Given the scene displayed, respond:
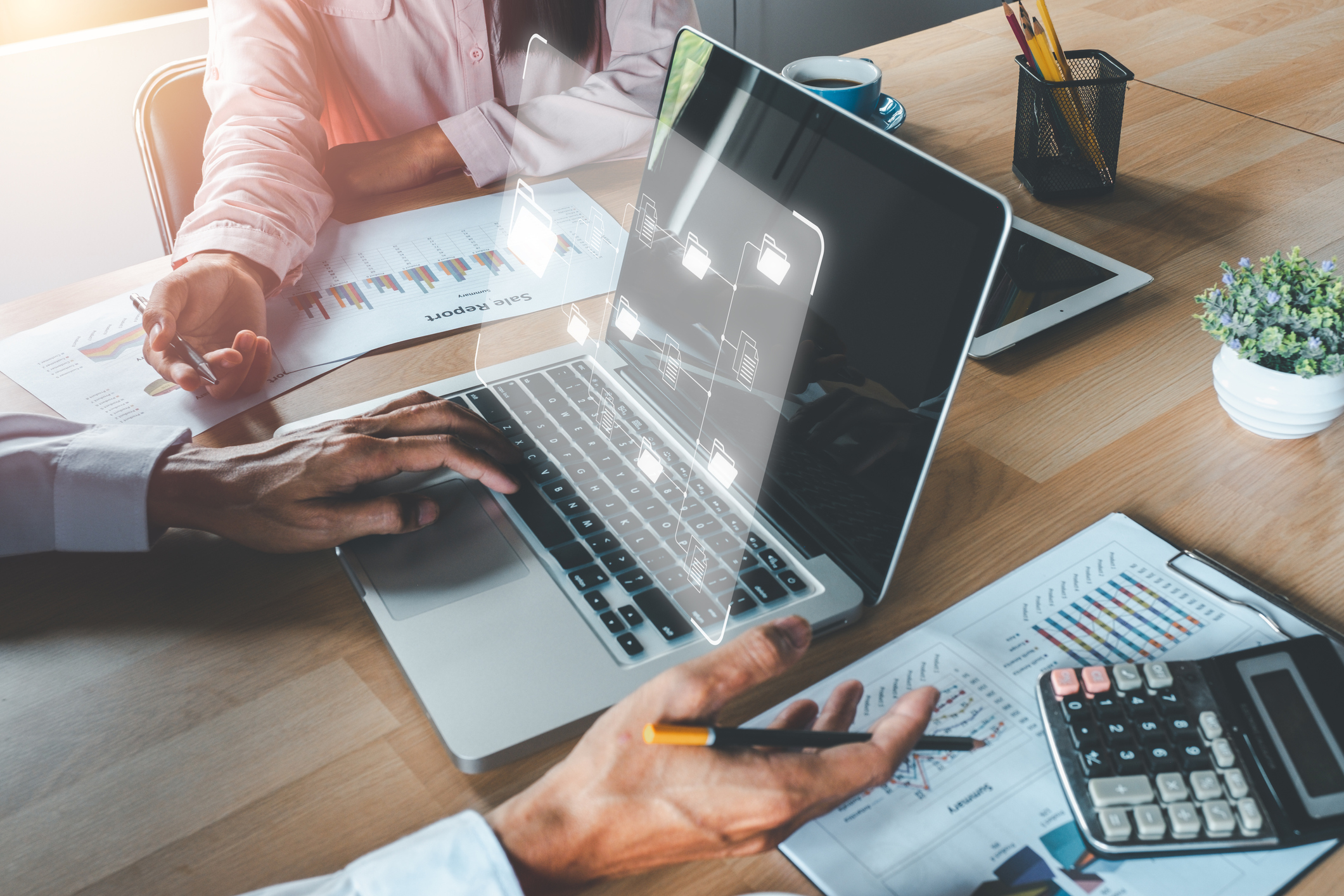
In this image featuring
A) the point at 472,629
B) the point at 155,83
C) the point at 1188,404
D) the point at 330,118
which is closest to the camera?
the point at 472,629

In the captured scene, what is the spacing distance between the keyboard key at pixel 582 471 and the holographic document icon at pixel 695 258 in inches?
6.5

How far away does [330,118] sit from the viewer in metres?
1.44

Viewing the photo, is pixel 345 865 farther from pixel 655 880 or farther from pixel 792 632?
pixel 792 632

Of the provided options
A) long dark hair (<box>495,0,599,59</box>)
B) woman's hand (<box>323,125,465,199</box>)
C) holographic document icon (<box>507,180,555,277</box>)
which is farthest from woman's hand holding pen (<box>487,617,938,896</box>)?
long dark hair (<box>495,0,599,59</box>)

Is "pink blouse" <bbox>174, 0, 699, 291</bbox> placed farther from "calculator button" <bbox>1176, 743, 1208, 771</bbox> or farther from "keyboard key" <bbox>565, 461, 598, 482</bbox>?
"calculator button" <bbox>1176, 743, 1208, 771</bbox>

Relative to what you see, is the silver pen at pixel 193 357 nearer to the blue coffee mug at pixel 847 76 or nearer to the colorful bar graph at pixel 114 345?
the colorful bar graph at pixel 114 345

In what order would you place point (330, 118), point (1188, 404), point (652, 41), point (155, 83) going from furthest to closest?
point (330, 118) < point (652, 41) < point (155, 83) < point (1188, 404)

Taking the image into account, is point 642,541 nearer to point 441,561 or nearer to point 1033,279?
point 441,561

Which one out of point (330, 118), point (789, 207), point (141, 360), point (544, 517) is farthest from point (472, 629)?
point (330, 118)

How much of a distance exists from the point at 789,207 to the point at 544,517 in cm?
28

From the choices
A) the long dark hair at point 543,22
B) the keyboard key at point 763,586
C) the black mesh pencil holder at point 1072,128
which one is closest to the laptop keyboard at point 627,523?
the keyboard key at point 763,586

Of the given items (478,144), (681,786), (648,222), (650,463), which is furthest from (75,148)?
(681,786)

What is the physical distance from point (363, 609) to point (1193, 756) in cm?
50

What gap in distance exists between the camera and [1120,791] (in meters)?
0.45
